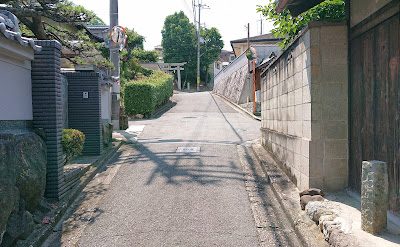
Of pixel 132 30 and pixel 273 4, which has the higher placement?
pixel 132 30

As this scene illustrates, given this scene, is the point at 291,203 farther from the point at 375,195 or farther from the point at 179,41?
the point at 179,41

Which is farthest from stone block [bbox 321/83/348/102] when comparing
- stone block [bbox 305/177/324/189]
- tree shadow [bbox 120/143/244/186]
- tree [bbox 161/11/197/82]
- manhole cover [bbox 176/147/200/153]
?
tree [bbox 161/11/197/82]

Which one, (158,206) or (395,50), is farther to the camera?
(158,206)

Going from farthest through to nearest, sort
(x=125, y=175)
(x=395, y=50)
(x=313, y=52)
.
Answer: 1. (x=125, y=175)
2. (x=313, y=52)
3. (x=395, y=50)

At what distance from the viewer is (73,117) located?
29.8 ft

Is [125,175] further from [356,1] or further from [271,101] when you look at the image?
[356,1]

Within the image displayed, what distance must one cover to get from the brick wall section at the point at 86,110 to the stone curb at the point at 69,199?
0.48 meters

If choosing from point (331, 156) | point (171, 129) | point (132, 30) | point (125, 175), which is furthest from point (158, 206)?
point (132, 30)

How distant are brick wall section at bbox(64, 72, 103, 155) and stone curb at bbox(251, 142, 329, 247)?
14.4 feet

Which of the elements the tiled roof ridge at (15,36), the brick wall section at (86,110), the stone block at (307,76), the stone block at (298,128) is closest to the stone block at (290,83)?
the stone block at (298,128)

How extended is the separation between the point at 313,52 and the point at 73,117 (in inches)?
257

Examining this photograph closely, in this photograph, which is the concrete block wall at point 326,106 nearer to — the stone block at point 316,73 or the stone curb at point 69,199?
the stone block at point 316,73

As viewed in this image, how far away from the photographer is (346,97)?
5.16 m

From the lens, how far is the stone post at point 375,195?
3.42 meters
